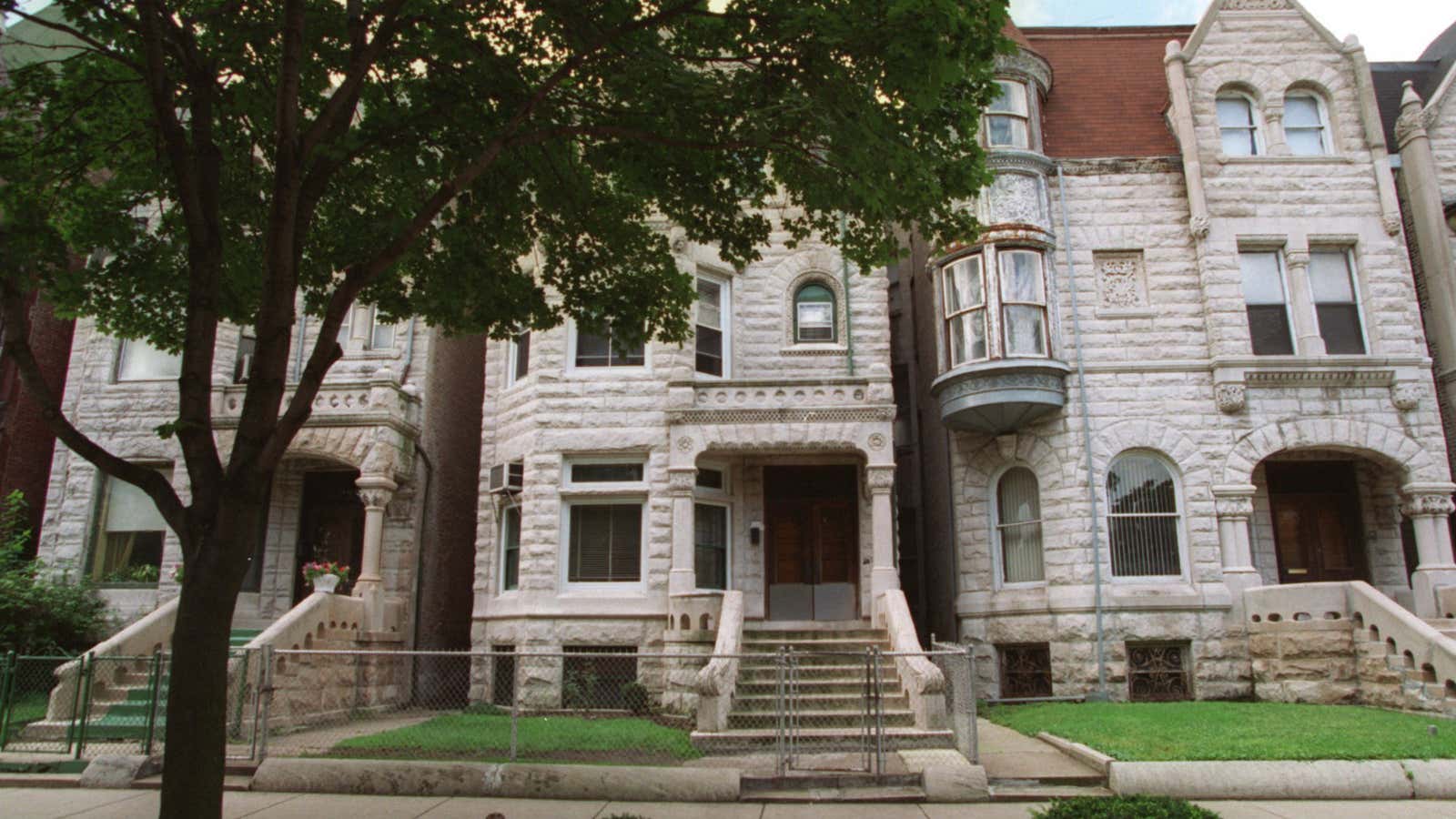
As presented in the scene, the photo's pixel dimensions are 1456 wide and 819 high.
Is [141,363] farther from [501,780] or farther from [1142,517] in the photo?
[1142,517]

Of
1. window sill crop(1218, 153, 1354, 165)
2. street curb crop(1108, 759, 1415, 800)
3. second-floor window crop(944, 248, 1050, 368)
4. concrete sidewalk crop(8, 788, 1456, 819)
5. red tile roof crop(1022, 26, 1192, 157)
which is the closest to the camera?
concrete sidewalk crop(8, 788, 1456, 819)

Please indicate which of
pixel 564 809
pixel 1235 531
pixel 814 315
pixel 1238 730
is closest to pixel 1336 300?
pixel 1235 531

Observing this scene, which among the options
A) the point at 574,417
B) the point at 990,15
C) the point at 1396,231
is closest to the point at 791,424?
the point at 574,417

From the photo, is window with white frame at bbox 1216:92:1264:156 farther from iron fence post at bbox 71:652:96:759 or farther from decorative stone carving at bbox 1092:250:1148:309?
iron fence post at bbox 71:652:96:759

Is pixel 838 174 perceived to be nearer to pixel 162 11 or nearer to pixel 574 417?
pixel 162 11

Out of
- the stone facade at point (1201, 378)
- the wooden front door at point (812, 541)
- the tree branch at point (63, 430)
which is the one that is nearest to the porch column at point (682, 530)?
the wooden front door at point (812, 541)

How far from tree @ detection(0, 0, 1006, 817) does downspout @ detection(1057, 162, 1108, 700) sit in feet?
28.7

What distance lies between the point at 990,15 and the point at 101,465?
7.30 meters

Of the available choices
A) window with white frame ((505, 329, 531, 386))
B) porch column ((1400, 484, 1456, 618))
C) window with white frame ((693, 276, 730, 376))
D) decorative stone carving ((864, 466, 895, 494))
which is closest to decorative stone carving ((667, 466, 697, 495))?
window with white frame ((693, 276, 730, 376))

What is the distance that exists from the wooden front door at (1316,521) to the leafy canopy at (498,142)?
12280 mm

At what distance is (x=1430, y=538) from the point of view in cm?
1573

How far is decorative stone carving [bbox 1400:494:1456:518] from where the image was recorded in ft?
51.8

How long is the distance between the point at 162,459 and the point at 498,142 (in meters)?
13.9

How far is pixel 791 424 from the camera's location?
15914mm
